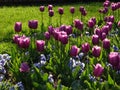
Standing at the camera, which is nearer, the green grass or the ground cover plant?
the ground cover plant

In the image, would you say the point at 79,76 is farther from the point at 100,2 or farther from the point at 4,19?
the point at 100,2

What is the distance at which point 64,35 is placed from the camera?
5523mm

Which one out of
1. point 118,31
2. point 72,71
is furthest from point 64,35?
point 118,31

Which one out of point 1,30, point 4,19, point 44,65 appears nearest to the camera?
point 44,65

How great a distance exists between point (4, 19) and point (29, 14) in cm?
111

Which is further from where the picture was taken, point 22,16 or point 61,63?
point 22,16

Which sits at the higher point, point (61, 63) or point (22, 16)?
point (61, 63)

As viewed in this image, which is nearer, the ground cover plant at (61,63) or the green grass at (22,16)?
the ground cover plant at (61,63)

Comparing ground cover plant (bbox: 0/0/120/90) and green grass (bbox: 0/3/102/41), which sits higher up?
ground cover plant (bbox: 0/0/120/90)

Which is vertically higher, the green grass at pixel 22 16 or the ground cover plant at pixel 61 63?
the ground cover plant at pixel 61 63

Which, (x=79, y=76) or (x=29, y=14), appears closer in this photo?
(x=79, y=76)

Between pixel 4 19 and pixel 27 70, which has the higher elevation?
pixel 27 70

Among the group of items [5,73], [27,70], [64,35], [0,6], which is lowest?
[0,6]

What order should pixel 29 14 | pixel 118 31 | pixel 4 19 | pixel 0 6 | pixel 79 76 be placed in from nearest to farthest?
1. pixel 79 76
2. pixel 118 31
3. pixel 4 19
4. pixel 29 14
5. pixel 0 6
